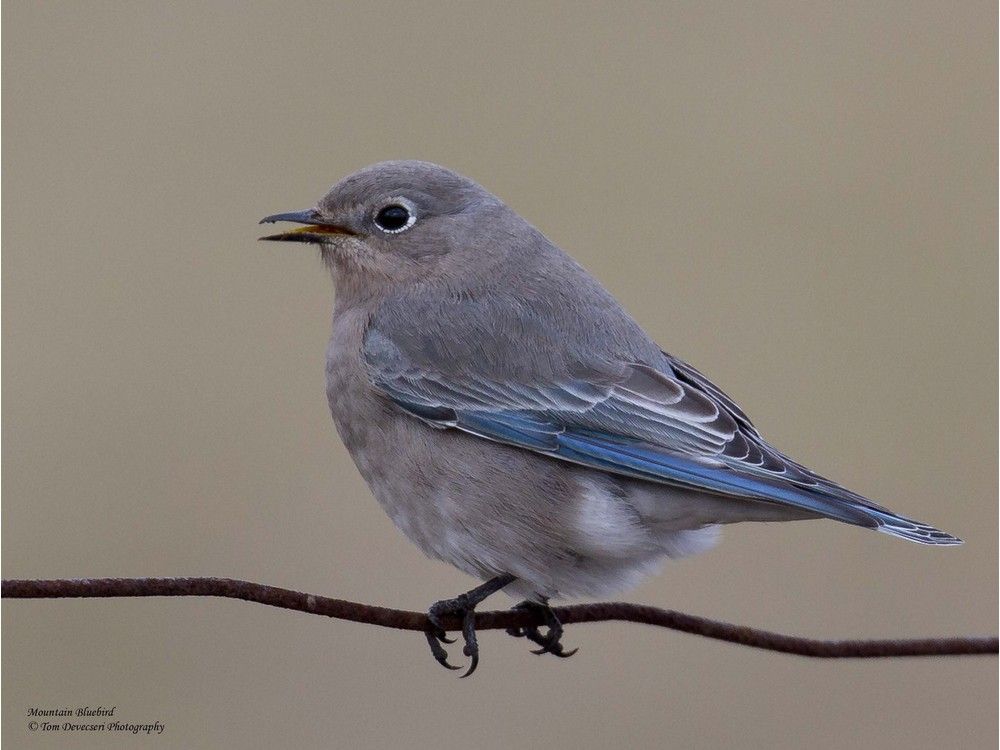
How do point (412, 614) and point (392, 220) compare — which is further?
point (392, 220)

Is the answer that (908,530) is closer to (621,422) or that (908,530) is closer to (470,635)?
(621,422)

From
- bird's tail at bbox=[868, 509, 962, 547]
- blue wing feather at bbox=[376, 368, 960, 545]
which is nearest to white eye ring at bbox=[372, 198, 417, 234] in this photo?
blue wing feather at bbox=[376, 368, 960, 545]

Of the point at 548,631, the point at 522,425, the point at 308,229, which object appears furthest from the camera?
the point at 308,229

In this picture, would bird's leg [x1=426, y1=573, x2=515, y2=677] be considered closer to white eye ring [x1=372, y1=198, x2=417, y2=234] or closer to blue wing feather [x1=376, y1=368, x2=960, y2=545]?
blue wing feather [x1=376, y1=368, x2=960, y2=545]

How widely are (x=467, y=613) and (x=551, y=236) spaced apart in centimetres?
426

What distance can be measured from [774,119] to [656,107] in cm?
83

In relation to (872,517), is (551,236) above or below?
above

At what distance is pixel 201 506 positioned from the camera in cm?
764

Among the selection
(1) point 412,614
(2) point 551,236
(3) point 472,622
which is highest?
(2) point 551,236

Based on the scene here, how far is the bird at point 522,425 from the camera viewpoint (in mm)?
4477

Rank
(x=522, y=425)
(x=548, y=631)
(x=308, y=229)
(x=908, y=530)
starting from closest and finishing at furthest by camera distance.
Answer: (x=908, y=530) → (x=522, y=425) → (x=548, y=631) → (x=308, y=229)

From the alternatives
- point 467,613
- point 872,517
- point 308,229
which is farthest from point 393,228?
point 872,517

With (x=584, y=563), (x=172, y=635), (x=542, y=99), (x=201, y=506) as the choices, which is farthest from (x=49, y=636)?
(x=542, y=99)

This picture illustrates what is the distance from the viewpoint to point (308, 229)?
5348 millimetres
